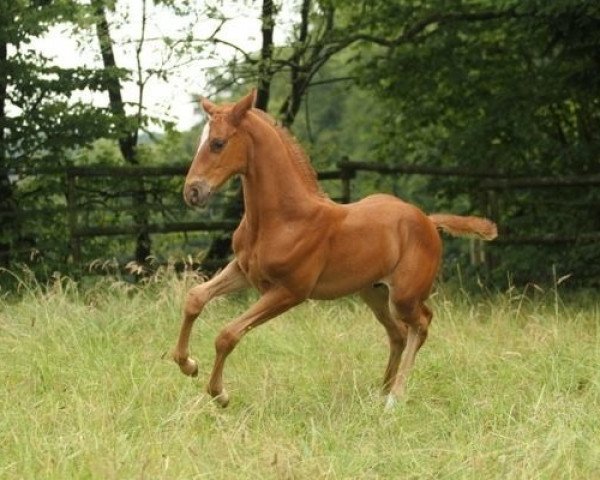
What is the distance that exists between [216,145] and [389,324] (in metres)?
2.06

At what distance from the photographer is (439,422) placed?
21.6 feet

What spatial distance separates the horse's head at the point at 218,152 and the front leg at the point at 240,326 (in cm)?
75

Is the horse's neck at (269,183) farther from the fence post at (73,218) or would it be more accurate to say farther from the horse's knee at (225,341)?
the fence post at (73,218)

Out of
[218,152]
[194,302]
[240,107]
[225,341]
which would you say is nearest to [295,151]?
[240,107]

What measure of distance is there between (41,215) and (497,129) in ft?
19.2

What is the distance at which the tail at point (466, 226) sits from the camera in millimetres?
8266

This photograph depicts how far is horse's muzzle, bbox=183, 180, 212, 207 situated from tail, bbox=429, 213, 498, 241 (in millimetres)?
2185

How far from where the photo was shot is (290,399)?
284 inches

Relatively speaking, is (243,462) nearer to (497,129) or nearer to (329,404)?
(329,404)

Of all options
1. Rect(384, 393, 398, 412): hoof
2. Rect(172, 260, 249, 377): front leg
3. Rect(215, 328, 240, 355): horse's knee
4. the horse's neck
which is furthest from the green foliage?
Rect(215, 328, 240, 355): horse's knee

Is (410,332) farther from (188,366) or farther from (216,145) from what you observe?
(216,145)

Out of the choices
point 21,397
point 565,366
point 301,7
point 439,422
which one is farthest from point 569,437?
point 301,7

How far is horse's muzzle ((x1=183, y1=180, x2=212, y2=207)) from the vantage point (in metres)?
6.57

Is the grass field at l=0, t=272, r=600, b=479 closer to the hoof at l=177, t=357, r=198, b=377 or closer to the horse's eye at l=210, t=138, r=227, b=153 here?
the hoof at l=177, t=357, r=198, b=377
